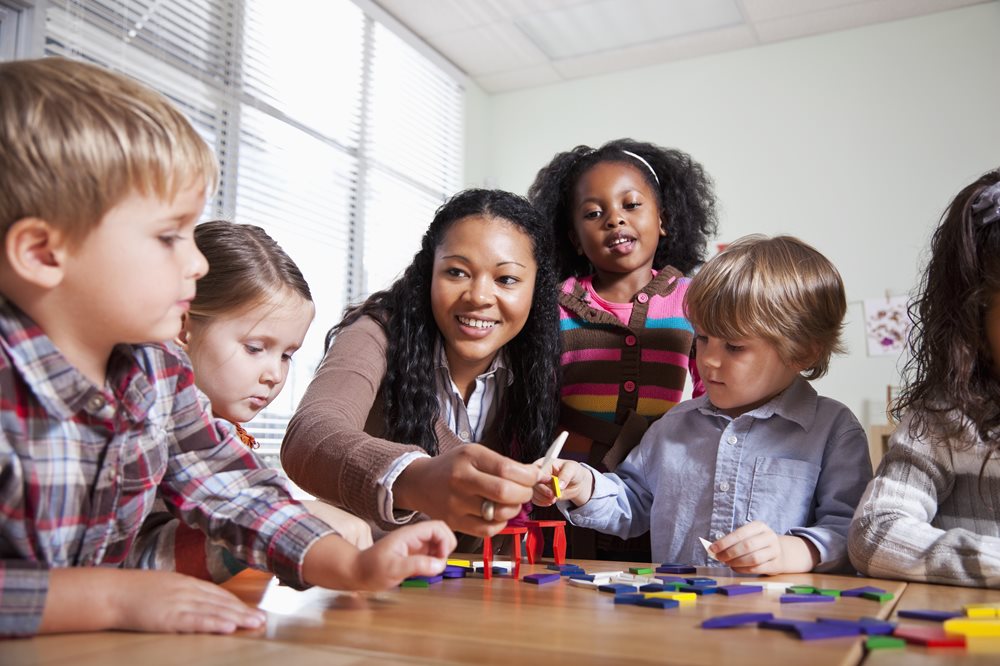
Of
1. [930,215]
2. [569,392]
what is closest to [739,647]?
[569,392]

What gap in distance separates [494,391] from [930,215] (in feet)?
10.3

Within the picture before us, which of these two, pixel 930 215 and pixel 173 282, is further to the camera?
pixel 930 215

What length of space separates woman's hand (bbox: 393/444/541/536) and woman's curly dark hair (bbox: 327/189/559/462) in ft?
1.62

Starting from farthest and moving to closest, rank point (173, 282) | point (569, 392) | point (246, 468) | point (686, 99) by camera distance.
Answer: point (686, 99), point (569, 392), point (246, 468), point (173, 282)

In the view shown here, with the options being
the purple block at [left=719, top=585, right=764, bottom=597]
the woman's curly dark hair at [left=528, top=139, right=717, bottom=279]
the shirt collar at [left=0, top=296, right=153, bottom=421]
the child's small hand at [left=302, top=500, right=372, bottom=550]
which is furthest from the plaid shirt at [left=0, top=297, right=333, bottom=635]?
the woman's curly dark hair at [left=528, top=139, right=717, bottom=279]

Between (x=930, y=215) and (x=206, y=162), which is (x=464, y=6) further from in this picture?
(x=206, y=162)

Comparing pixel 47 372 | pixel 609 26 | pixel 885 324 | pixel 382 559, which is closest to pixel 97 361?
pixel 47 372

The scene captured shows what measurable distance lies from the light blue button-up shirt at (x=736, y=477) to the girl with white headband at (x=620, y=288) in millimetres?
118

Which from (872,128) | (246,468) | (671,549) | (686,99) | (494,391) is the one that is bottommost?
(671,549)

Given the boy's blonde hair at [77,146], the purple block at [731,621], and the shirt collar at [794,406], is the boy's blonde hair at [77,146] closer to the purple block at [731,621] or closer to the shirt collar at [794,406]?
the purple block at [731,621]

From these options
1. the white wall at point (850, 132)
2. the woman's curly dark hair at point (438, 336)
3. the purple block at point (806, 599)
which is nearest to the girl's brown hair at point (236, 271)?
the woman's curly dark hair at point (438, 336)

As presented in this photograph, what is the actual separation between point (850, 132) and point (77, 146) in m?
4.10

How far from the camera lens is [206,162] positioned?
30.4 inches

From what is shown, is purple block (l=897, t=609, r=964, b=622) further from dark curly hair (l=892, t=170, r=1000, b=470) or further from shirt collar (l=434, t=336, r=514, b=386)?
shirt collar (l=434, t=336, r=514, b=386)
